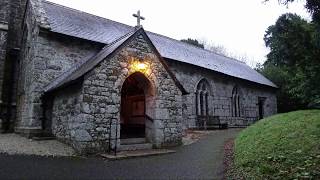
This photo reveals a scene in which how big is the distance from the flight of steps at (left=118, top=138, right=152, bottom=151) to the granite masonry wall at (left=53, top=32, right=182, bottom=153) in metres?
0.26

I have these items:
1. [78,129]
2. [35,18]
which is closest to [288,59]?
[78,129]

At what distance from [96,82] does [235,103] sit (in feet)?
52.4

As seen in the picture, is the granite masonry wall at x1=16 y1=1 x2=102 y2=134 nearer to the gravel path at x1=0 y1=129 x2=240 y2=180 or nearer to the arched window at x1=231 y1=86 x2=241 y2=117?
the gravel path at x1=0 y1=129 x2=240 y2=180

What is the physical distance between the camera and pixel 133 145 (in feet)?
33.6

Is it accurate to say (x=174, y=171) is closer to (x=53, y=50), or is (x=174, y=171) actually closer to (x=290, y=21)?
(x=290, y=21)

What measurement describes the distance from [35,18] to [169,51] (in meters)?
8.74

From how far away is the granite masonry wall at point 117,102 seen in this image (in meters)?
8.98

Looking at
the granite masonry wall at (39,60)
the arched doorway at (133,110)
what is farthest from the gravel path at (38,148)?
the arched doorway at (133,110)

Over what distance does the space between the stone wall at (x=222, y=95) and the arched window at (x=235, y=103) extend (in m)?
0.31

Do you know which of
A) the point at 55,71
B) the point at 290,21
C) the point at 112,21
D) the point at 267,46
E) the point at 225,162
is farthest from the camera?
the point at 267,46

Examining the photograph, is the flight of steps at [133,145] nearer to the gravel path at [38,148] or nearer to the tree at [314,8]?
the gravel path at [38,148]

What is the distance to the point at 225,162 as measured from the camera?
784cm

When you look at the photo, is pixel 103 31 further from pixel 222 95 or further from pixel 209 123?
pixel 222 95

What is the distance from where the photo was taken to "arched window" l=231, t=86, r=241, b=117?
74.2 ft
